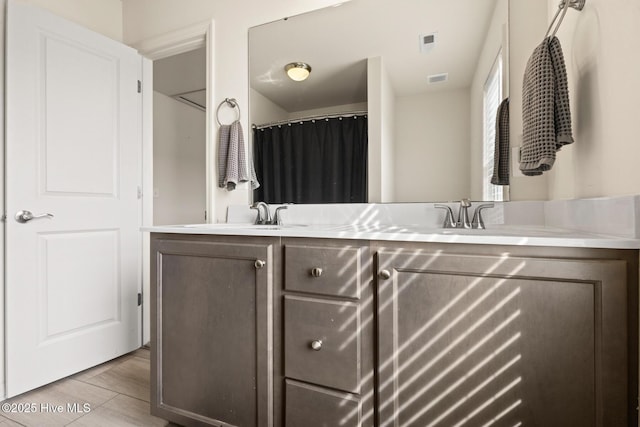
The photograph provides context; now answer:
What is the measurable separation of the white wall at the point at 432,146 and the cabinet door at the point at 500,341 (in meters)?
0.64

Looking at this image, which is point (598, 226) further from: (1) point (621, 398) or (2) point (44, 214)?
(2) point (44, 214)

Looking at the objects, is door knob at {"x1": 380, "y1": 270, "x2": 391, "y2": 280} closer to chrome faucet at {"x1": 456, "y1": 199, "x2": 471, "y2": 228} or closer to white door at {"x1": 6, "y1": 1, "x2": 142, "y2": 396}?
chrome faucet at {"x1": 456, "y1": 199, "x2": 471, "y2": 228}

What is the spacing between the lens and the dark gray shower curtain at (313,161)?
1.62 meters

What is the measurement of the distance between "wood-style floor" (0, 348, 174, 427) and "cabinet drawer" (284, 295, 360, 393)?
2.79ft

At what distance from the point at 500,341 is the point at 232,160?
1.56 m

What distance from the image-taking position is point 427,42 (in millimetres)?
1502

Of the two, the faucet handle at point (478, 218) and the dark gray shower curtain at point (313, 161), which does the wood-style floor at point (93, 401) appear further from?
the faucet handle at point (478, 218)

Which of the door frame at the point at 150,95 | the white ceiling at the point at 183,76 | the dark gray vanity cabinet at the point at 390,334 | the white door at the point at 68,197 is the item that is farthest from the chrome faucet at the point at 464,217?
the white ceiling at the point at 183,76

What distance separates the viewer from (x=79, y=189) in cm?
188

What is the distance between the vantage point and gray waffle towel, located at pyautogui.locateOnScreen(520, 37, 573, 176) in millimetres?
988

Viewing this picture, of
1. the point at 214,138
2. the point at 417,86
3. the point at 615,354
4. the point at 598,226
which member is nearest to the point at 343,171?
the point at 417,86

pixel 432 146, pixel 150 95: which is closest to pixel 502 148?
pixel 432 146

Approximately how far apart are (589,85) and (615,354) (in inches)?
31.1

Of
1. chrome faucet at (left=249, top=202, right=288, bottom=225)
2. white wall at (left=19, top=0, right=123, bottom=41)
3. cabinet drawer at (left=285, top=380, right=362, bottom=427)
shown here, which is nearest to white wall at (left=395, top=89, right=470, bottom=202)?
chrome faucet at (left=249, top=202, right=288, bottom=225)
